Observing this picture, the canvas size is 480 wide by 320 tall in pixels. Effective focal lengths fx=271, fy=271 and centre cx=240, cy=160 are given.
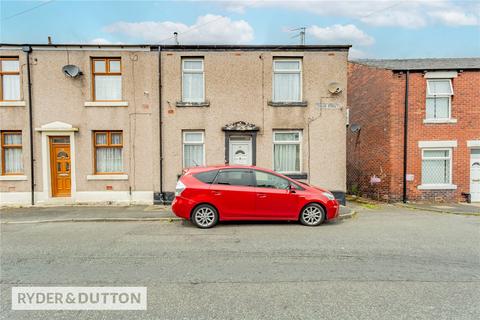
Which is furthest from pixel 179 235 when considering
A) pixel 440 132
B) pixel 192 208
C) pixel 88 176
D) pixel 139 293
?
pixel 440 132

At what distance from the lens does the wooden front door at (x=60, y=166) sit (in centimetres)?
1068

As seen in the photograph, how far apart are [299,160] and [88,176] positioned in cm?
835

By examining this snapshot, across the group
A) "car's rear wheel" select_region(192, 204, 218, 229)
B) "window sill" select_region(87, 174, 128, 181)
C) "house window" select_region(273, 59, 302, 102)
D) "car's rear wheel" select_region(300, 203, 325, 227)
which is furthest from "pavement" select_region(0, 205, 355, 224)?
Answer: "house window" select_region(273, 59, 302, 102)

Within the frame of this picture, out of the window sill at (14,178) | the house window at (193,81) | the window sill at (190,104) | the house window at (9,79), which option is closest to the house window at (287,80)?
the window sill at (190,104)

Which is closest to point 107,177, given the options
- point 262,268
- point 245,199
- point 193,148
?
point 193,148

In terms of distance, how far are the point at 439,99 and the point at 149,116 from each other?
1218cm

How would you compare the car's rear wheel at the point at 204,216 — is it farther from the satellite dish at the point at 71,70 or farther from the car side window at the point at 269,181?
the satellite dish at the point at 71,70

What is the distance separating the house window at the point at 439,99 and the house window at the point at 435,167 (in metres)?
1.50

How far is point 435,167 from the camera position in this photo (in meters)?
11.7

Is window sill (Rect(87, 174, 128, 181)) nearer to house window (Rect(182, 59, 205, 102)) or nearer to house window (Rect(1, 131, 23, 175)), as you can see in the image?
house window (Rect(1, 131, 23, 175))

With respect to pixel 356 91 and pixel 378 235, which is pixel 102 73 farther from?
pixel 356 91

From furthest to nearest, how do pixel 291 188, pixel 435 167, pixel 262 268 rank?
pixel 435 167 < pixel 291 188 < pixel 262 268

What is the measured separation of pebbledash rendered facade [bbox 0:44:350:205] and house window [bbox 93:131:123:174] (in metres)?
0.04

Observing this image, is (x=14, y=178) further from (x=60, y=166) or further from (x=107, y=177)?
(x=107, y=177)
